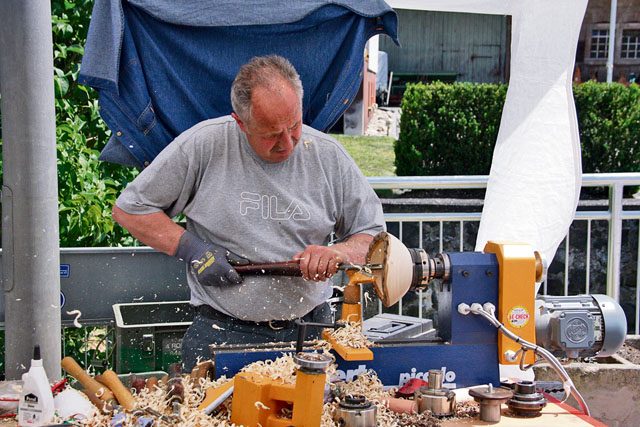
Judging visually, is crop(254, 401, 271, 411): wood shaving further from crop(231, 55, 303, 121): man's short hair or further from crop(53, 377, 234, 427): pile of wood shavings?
crop(231, 55, 303, 121): man's short hair

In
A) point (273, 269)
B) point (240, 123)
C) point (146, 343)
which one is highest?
point (240, 123)

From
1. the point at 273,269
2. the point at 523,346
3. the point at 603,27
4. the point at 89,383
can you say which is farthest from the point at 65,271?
the point at 603,27

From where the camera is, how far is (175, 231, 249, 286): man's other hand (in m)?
2.69

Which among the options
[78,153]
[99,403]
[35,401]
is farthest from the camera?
[78,153]

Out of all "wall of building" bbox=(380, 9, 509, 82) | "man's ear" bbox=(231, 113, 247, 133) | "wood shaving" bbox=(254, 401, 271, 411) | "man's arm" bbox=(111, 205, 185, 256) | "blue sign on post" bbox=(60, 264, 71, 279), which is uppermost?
"wall of building" bbox=(380, 9, 509, 82)

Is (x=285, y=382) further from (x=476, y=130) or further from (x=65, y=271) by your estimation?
(x=476, y=130)

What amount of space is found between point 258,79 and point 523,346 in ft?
4.00

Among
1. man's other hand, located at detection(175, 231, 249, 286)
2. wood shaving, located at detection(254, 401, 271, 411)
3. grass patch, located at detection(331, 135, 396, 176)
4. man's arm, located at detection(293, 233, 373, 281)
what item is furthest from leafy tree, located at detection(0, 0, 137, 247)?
grass patch, located at detection(331, 135, 396, 176)

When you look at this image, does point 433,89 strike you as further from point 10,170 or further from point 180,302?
point 10,170

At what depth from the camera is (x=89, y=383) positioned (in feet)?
6.89

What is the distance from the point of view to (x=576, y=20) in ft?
11.8

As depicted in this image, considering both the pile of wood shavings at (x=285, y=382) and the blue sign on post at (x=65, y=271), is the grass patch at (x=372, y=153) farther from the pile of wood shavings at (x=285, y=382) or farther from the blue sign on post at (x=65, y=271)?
the pile of wood shavings at (x=285, y=382)

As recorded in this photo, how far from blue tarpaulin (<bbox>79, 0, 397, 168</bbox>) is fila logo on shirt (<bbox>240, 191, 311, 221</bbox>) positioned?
612 mm

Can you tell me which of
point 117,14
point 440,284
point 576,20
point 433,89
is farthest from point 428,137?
point 440,284
